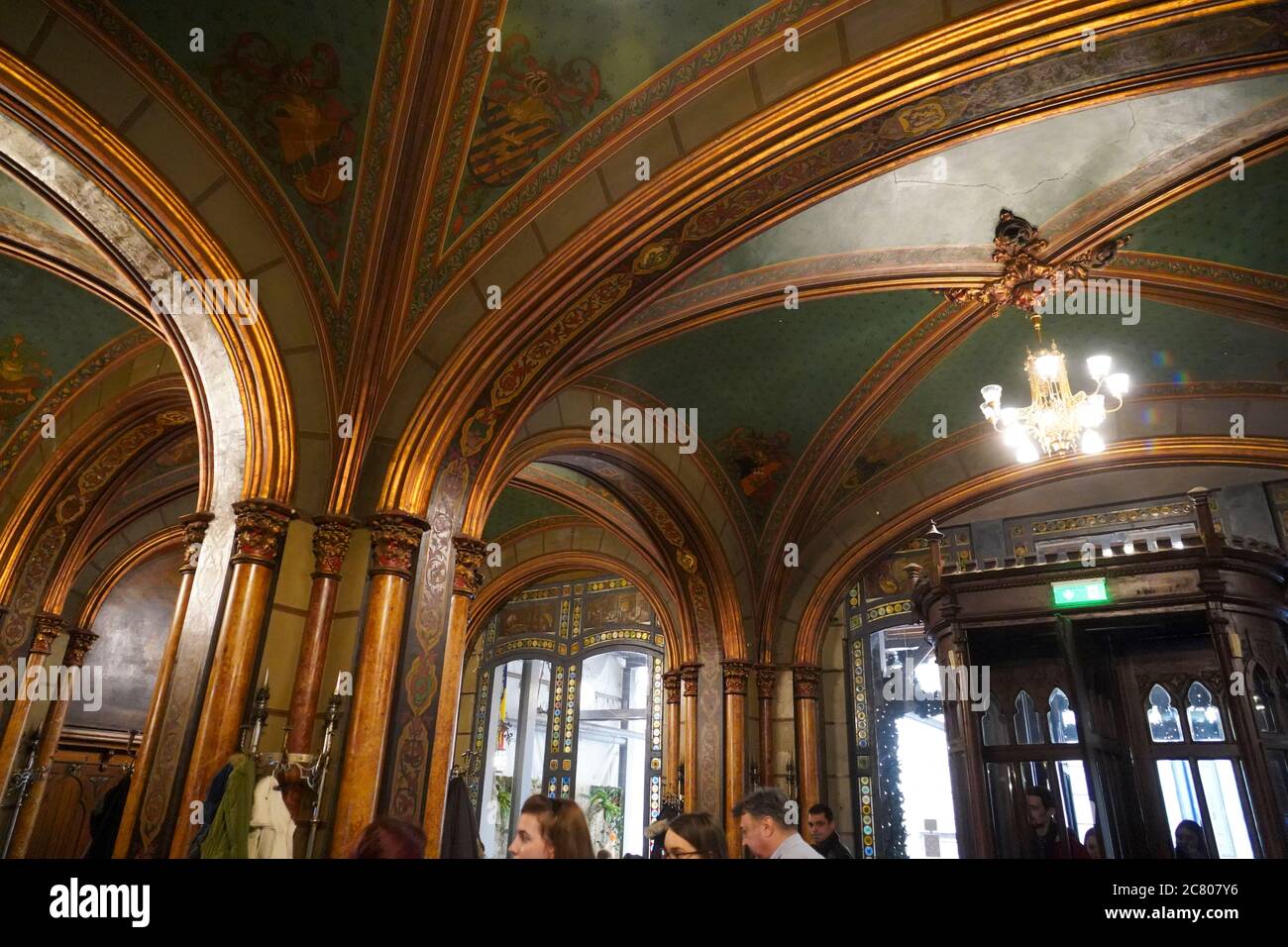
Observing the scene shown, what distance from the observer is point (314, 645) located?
5.77 metres

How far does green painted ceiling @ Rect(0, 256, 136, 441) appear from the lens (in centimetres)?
816

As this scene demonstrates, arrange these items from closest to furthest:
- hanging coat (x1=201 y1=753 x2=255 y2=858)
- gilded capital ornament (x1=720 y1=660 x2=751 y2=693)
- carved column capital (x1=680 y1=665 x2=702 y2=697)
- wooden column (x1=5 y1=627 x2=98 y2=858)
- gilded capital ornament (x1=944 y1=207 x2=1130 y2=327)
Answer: hanging coat (x1=201 y1=753 x2=255 y2=858)
gilded capital ornament (x1=944 y1=207 x2=1130 y2=327)
wooden column (x1=5 y1=627 x2=98 y2=858)
gilded capital ornament (x1=720 y1=660 x2=751 y2=693)
carved column capital (x1=680 y1=665 x2=702 y2=697)

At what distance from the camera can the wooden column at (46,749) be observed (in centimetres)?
991

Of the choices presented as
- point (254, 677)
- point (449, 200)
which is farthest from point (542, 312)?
point (254, 677)

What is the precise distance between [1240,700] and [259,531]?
8259 mm

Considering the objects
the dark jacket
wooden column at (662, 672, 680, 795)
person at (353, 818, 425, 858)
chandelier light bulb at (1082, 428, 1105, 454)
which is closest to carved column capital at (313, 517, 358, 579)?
person at (353, 818, 425, 858)

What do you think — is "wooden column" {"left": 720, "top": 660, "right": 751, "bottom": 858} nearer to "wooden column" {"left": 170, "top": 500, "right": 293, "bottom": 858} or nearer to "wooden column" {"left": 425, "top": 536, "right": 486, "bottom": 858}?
"wooden column" {"left": 425, "top": 536, "right": 486, "bottom": 858}

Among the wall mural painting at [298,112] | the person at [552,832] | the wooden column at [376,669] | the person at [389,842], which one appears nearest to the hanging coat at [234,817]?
the wooden column at [376,669]

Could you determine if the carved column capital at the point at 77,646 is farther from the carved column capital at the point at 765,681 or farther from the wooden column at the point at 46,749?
the carved column capital at the point at 765,681

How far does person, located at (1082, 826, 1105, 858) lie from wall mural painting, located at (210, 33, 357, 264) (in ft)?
27.4

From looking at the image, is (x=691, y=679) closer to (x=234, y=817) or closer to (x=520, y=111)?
(x=234, y=817)
